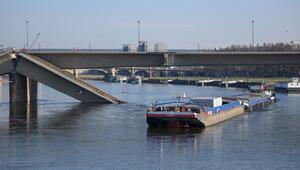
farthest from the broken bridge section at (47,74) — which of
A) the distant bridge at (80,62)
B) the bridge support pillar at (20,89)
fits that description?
the bridge support pillar at (20,89)

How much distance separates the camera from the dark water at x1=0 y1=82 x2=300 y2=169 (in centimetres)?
3369

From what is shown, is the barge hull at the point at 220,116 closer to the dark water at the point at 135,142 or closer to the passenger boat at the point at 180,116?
the passenger boat at the point at 180,116

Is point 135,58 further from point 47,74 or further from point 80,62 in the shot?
point 47,74

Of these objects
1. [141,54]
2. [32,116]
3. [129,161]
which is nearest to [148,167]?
[129,161]

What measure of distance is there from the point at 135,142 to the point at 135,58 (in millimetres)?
26060

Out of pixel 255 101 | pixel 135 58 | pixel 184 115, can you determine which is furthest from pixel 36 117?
pixel 255 101

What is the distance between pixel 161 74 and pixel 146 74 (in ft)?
11.4

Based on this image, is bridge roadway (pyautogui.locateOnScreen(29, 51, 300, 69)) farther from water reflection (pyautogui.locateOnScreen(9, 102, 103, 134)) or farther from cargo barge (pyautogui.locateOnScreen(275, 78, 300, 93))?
cargo barge (pyautogui.locateOnScreen(275, 78, 300, 93))

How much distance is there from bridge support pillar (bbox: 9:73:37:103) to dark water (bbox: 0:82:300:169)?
7.28m

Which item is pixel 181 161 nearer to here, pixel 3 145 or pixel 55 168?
pixel 55 168

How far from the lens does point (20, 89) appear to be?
6569cm

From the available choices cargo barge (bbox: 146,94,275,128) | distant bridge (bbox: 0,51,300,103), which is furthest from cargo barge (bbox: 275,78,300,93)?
cargo barge (bbox: 146,94,275,128)

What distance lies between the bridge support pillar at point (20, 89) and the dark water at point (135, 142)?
7277 mm

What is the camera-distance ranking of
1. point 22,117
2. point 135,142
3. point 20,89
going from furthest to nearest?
point 20,89
point 22,117
point 135,142
